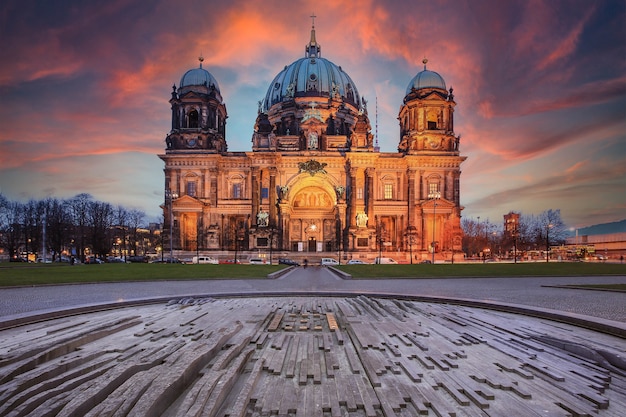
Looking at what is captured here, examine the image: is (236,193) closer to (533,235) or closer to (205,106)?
(205,106)

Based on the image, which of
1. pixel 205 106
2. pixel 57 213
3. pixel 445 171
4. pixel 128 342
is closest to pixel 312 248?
pixel 445 171

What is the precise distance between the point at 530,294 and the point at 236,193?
5715 centimetres

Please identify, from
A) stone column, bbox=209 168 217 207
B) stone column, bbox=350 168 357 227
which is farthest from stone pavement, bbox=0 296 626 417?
stone column, bbox=209 168 217 207

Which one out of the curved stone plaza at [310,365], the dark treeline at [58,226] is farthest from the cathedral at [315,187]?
the curved stone plaza at [310,365]

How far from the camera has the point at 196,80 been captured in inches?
2753

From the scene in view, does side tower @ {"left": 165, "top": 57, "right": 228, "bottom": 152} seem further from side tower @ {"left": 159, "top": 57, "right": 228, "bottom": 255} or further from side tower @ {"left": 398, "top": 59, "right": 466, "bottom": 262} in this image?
side tower @ {"left": 398, "top": 59, "right": 466, "bottom": 262}

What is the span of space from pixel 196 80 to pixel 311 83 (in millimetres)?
23472

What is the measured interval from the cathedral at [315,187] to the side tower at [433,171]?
0.17 m

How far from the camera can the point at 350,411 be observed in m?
4.38

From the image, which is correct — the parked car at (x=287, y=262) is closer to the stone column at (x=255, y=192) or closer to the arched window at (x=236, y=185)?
the stone column at (x=255, y=192)

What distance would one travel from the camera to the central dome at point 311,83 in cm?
8156

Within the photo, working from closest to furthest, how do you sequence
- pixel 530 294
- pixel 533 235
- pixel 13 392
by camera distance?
pixel 13 392 → pixel 530 294 → pixel 533 235

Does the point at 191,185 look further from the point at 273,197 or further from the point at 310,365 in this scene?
the point at 310,365

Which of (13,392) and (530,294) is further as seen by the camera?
(530,294)
